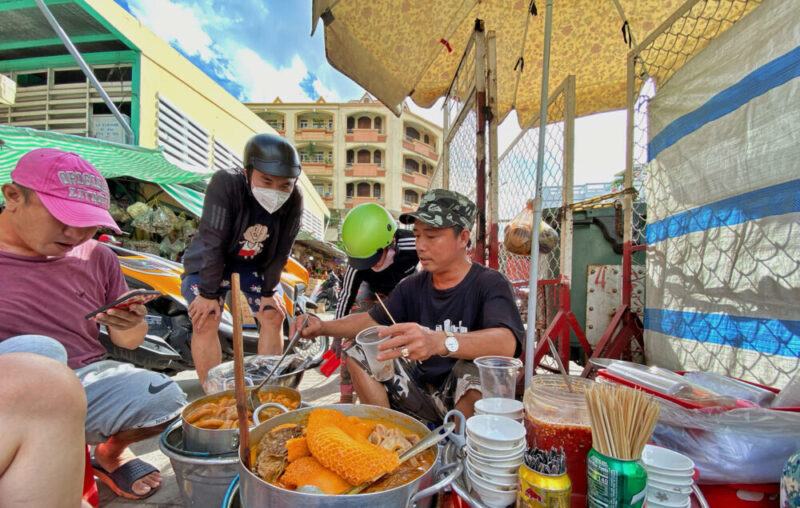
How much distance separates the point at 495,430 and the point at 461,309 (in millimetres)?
997

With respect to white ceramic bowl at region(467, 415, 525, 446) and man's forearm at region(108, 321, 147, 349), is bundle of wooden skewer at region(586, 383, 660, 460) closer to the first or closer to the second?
white ceramic bowl at region(467, 415, 525, 446)

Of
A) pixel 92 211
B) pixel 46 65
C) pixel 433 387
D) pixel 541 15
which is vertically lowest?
pixel 433 387

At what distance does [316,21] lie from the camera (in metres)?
2.25

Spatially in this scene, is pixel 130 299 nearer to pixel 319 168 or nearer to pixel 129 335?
pixel 129 335

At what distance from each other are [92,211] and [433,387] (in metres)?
1.95

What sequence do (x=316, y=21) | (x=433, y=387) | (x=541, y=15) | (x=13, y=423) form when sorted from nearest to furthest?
(x=13, y=423)
(x=433, y=387)
(x=316, y=21)
(x=541, y=15)

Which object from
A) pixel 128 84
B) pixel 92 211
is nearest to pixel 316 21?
pixel 92 211

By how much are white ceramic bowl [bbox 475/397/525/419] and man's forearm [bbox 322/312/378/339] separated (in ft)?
3.41

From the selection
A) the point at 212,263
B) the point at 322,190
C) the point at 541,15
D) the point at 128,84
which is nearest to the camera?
the point at 212,263

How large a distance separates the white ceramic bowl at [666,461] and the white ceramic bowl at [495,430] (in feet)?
1.10

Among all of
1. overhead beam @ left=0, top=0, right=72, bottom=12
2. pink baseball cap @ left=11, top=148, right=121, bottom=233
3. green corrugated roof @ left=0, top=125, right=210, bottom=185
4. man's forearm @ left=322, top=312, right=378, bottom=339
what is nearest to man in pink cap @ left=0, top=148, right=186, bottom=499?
pink baseball cap @ left=11, top=148, right=121, bottom=233

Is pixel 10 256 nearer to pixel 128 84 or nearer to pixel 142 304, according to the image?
pixel 142 304

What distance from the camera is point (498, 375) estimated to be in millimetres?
1519

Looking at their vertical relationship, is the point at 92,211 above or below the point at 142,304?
above
